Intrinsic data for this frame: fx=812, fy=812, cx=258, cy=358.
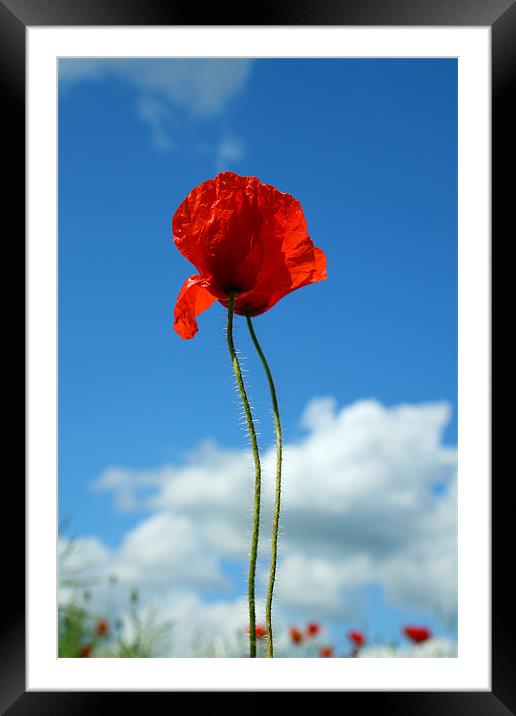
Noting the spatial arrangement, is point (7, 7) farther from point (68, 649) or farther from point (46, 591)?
point (68, 649)

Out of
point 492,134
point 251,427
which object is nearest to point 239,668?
point 251,427

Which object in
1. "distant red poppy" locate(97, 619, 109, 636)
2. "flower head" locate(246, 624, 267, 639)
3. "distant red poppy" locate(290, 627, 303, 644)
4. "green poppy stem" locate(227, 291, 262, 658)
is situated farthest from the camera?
"distant red poppy" locate(290, 627, 303, 644)

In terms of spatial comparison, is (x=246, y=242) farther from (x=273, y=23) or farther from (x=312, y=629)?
(x=312, y=629)

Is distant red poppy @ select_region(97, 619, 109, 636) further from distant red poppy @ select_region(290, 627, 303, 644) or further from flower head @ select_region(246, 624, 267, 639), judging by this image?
flower head @ select_region(246, 624, 267, 639)

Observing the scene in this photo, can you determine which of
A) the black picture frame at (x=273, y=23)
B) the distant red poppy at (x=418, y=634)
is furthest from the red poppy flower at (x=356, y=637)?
the black picture frame at (x=273, y=23)

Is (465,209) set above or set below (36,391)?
above

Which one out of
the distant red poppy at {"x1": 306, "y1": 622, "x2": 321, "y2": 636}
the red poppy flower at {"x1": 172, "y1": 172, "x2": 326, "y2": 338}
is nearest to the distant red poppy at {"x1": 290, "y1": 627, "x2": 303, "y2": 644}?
the distant red poppy at {"x1": 306, "y1": 622, "x2": 321, "y2": 636}
